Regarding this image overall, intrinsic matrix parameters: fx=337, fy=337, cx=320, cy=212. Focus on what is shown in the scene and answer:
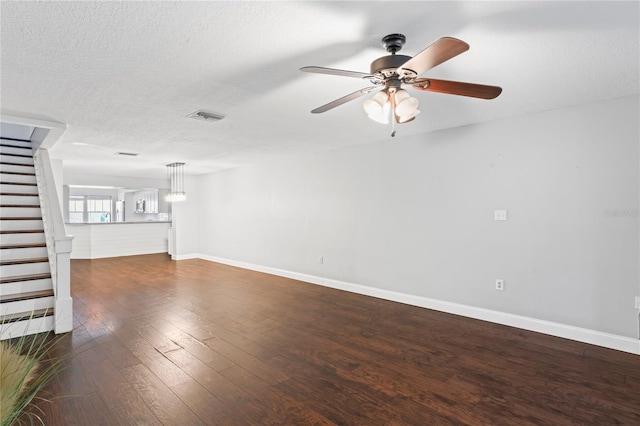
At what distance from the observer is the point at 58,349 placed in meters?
3.11

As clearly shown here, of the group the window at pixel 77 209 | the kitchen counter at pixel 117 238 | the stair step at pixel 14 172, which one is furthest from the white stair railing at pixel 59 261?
the window at pixel 77 209

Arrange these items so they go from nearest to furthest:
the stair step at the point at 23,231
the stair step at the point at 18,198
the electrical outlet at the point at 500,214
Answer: the electrical outlet at the point at 500,214
the stair step at the point at 23,231
the stair step at the point at 18,198

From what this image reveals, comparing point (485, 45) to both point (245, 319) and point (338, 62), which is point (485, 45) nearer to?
point (338, 62)

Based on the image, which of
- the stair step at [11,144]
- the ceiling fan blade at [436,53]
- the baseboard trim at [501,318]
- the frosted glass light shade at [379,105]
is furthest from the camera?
the stair step at [11,144]

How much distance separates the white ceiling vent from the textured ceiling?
10cm

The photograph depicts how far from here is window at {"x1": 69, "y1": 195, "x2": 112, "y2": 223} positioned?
11.9 meters

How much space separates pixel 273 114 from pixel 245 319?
7.64 feet

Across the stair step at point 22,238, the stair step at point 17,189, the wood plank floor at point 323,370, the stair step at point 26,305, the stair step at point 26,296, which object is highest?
the stair step at point 17,189

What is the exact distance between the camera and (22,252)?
4.05 metres

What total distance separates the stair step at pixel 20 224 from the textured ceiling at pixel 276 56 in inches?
62.1

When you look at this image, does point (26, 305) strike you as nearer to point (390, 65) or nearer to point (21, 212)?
point (21, 212)

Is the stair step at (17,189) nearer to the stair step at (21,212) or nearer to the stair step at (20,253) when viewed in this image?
the stair step at (21,212)

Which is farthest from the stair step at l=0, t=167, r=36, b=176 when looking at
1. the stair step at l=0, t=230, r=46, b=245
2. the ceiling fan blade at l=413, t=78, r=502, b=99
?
the ceiling fan blade at l=413, t=78, r=502, b=99

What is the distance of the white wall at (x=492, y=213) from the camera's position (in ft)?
10.2
